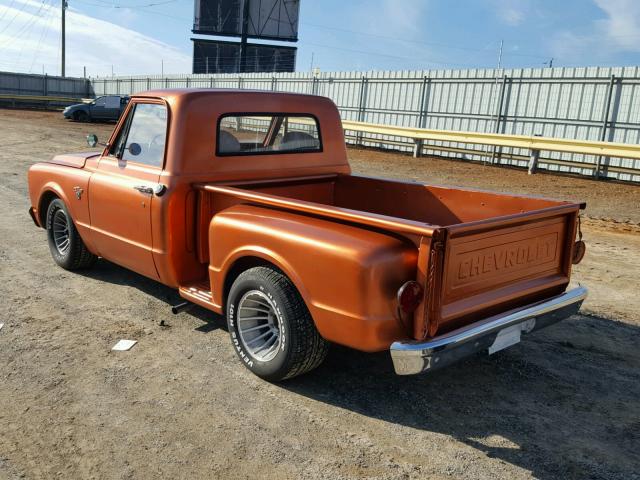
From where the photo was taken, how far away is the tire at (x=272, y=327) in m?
3.72

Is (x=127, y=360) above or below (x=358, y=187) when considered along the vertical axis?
below

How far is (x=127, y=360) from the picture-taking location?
434 cm

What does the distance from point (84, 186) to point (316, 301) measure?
3.11m

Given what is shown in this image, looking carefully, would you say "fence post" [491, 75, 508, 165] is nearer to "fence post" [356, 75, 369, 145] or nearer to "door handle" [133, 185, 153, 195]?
"fence post" [356, 75, 369, 145]

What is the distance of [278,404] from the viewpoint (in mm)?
3773

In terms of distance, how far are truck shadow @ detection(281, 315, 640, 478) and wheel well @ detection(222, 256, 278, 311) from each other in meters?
0.79

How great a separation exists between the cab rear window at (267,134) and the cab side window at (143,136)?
1.54ft

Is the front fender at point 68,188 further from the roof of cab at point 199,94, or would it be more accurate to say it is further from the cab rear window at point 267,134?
the cab rear window at point 267,134

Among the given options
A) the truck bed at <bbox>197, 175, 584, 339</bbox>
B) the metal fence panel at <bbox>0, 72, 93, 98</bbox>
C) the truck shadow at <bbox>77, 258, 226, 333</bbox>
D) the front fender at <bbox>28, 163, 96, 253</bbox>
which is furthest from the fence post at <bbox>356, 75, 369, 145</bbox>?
the metal fence panel at <bbox>0, 72, 93, 98</bbox>

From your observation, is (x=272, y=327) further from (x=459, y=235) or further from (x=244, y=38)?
(x=244, y=38)

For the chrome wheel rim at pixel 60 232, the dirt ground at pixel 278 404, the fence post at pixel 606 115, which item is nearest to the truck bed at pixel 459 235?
the dirt ground at pixel 278 404

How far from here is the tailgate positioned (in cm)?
332

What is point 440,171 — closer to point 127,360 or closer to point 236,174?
point 236,174

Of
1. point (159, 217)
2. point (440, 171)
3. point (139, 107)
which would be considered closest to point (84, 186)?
point (139, 107)
